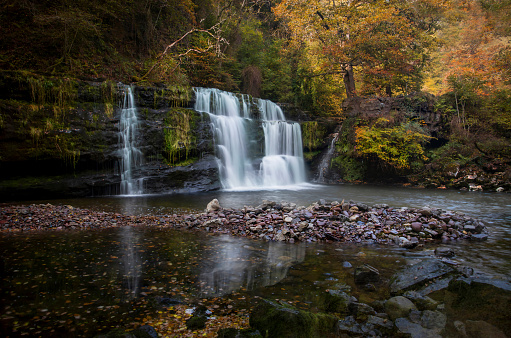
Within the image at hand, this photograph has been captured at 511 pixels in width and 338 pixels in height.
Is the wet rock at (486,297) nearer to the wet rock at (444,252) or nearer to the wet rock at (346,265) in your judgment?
the wet rock at (346,265)

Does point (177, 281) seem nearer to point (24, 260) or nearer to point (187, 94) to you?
point (24, 260)

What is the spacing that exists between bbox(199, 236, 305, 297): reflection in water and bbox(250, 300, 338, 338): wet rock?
0.93 metres

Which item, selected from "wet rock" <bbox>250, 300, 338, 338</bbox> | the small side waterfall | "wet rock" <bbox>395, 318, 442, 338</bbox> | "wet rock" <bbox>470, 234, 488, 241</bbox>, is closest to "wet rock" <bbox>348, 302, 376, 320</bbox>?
"wet rock" <bbox>395, 318, 442, 338</bbox>

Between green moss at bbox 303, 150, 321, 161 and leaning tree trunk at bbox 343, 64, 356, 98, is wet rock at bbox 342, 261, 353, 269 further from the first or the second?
leaning tree trunk at bbox 343, 64, 356, 98

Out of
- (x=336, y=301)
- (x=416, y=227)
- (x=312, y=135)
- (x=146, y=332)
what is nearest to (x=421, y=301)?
(x=336, y=301)

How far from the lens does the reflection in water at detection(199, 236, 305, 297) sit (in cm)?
357

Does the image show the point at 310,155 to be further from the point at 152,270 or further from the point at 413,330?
the point at 413,330

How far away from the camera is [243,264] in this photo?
432 cm

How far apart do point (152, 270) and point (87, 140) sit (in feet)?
30.0

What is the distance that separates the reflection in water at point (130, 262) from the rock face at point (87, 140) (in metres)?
6.30

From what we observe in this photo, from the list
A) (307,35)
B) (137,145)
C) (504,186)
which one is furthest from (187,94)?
(504,186)

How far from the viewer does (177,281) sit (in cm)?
362

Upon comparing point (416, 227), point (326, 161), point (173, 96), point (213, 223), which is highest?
point (173, 96)

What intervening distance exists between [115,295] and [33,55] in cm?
1318
